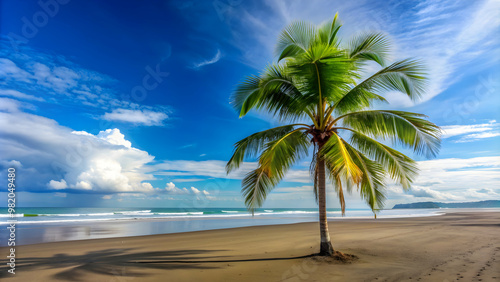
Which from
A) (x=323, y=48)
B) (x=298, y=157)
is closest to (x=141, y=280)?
(x=298, y=157)

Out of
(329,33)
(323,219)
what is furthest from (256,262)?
(329,33)

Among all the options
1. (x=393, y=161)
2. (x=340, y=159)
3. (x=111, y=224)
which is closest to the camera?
(x=340, y=159)

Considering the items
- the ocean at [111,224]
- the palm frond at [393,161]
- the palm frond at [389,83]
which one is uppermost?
the palm frond at [389,83]

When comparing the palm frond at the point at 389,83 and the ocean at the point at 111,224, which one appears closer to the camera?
the palm frond at the point at 389,83

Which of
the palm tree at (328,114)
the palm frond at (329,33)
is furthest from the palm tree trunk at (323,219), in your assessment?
the palm frond at (329,33)

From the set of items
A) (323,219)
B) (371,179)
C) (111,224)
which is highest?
(371,179)

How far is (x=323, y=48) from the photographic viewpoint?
6.59 m

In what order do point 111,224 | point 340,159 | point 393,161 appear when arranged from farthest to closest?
point 111,224 → point 393,161 → point 340,159

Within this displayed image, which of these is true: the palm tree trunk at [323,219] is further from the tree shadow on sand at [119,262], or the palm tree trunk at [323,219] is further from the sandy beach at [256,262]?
the tree shadow on sand at [119,262]

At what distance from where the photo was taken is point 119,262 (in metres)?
7.76

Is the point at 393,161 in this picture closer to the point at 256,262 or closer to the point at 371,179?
A: the point at 371,179

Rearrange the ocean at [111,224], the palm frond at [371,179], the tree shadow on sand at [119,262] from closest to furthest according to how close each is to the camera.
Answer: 1. the tree shadow on sand at [119,262]
2. the palm frond at [371,179]
3. the ocean at [111,224]

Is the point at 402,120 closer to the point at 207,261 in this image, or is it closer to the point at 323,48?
the point at 323,48

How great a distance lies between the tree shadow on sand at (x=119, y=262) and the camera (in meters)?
6.63
